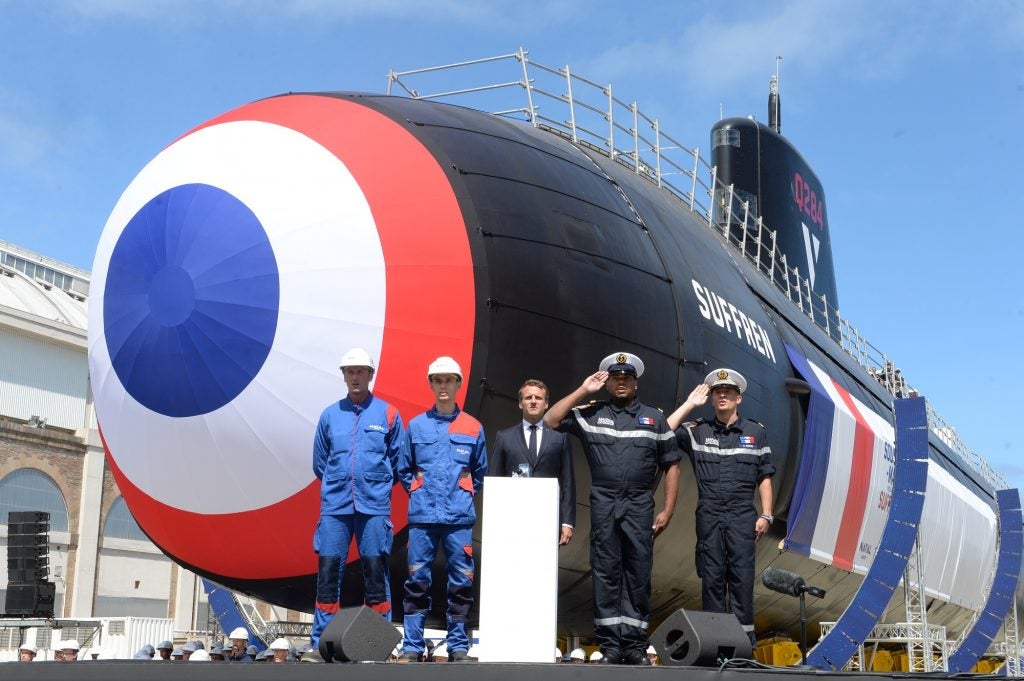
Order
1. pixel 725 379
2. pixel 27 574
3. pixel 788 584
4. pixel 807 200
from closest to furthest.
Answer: pixel 725 379 < pixel 788 584 < pixel 27 574 < pixel 807 200

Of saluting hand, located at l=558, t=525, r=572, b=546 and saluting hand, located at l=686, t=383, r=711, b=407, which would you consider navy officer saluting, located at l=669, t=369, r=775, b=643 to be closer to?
saluting hand, located at l=686, t=383, r=711, b=407

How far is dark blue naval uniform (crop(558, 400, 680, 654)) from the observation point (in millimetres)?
6293

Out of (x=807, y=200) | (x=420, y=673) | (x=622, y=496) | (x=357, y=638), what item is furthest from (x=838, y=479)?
(x=807, y=200)

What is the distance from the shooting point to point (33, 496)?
38875 millimetres

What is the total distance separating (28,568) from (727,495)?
13139 millimetres

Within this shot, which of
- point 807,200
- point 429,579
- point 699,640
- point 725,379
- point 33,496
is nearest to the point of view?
point 699,640

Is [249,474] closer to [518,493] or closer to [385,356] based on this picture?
[385,356]

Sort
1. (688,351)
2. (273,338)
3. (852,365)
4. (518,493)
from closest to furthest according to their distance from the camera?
(518,493) < (273,338) < (688,351) < (852,365)

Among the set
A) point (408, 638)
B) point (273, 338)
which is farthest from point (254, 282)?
point (408, 638)

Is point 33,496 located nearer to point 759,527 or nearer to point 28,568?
point 28,568

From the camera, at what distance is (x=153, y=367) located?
700 cm

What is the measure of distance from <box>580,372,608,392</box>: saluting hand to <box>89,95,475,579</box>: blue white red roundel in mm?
807

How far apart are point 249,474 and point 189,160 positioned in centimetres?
213

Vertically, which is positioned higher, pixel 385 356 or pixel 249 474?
pixel 385 356
